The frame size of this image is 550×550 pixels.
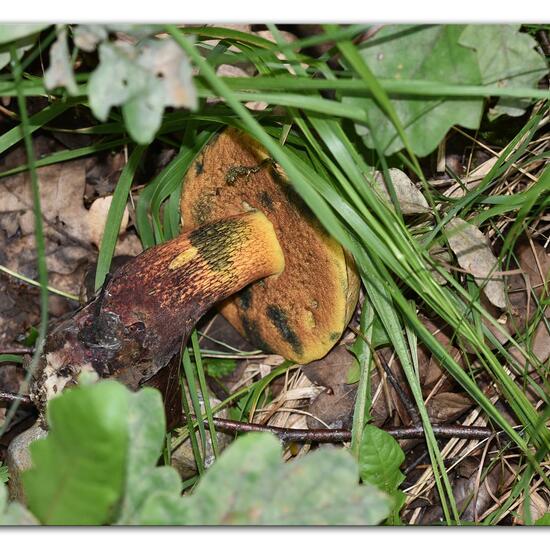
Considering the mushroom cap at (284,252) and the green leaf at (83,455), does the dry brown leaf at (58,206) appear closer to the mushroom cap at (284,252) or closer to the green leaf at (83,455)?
the mushroom cap at (284,252)

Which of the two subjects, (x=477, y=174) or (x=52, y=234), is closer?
(x=477, y=174)

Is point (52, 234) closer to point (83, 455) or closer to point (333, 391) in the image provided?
point (333, 391)

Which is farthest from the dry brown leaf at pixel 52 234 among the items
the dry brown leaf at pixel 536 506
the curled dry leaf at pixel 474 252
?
the dry brown leaf at pixel 536 506

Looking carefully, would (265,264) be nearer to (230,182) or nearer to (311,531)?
(230,182)

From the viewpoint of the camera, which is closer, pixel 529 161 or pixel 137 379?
pixel 137 379

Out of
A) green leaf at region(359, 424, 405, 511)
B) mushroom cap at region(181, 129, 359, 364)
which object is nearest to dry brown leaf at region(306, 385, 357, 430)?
mushroom cap at region(181, 129, 359, 364)

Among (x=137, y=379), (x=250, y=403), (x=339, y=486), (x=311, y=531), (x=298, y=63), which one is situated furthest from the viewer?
(x=250, y=403)

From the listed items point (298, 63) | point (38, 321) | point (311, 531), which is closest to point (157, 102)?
point (298, 63)

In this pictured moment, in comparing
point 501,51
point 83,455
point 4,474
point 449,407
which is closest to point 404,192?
point 501,51
